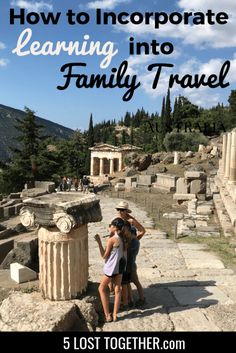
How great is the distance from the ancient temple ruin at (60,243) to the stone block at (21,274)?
2.87 ft

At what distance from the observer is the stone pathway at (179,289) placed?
5363mm

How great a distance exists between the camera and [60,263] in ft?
18.1

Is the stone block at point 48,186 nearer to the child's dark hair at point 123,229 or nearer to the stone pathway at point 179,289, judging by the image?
the stone pathway at point 179,289

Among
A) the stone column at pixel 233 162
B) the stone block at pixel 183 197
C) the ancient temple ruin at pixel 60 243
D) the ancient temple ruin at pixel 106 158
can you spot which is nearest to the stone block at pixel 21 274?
the ancient temple ruin at pixel 60 243

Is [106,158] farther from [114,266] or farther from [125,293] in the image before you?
[114,266]

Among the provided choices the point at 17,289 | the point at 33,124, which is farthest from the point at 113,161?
the point at 17,289

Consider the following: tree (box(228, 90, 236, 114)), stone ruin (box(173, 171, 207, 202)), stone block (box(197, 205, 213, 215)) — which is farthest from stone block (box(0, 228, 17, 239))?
tree (box(228, 90, 236, 114))

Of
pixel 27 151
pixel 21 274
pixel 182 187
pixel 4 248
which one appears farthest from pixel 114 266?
pixel 27 151

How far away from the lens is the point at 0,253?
954 cm

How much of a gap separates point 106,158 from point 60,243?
5641 cm

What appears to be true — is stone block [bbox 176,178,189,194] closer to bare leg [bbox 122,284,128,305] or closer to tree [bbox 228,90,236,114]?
bare leg [bbox 122,284,128,305]

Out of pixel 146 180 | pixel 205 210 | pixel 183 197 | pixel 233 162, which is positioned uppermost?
pixel 233 162

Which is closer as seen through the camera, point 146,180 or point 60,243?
point 60,243

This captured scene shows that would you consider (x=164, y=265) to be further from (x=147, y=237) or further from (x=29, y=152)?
→ (x=29, y=152)
